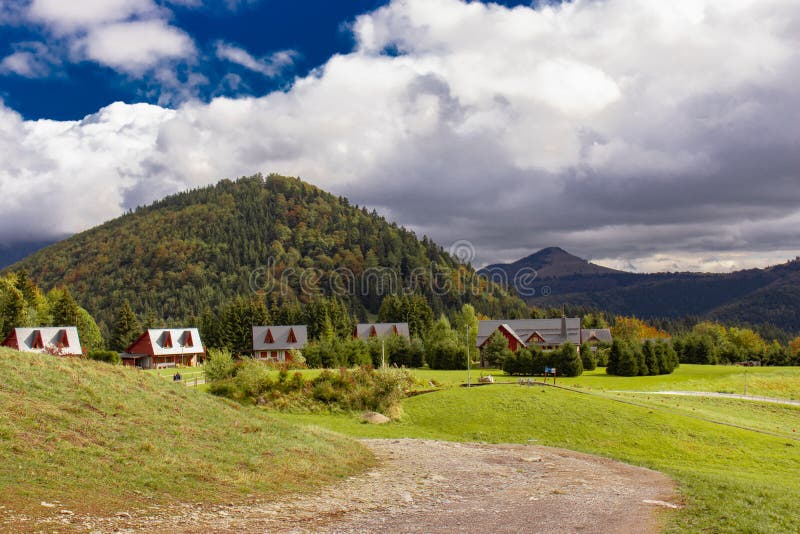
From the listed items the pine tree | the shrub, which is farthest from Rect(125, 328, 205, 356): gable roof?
the shrub

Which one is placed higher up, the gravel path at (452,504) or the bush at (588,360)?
the gravel path at (452,504)

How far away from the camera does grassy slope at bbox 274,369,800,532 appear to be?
618 inches

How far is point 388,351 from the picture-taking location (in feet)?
263

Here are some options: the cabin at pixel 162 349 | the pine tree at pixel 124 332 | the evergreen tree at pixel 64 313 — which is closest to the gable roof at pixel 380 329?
the cabin at pixel 162 349

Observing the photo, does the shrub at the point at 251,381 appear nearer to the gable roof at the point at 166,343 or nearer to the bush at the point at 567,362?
the bush at the point at 567,362

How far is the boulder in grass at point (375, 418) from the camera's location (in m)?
33.7

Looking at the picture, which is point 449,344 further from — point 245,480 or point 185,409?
Answer: point 245,480

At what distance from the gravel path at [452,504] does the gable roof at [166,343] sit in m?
76.9

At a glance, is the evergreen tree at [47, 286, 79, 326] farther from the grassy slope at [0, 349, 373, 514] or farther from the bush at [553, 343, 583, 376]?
the grassy slope at [0, 349, 373, 514]

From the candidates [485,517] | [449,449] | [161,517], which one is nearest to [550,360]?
[449,449]

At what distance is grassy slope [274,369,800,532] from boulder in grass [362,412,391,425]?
87 centimetres

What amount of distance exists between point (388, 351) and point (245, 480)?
6503cm

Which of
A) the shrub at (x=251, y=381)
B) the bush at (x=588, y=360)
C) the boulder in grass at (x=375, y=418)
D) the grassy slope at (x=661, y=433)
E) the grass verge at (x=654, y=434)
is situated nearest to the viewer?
the grass verge at (x=654, y=434)

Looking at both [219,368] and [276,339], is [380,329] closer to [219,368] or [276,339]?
[276,339]
